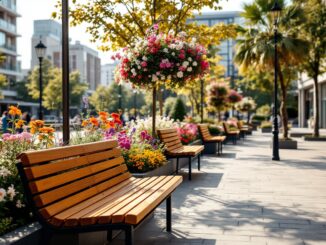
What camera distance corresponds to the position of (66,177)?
4.05 meters

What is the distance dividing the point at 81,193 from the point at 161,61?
4.98m

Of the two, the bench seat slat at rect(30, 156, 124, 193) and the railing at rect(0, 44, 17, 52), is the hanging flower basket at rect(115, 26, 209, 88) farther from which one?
the railing at rect(0, 44, 17, 52)

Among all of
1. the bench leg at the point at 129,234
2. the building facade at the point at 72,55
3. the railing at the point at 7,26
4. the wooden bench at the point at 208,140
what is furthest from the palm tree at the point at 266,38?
the building facade at the point at 72,55

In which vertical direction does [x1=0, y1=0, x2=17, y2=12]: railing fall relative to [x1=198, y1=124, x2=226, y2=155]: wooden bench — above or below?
above

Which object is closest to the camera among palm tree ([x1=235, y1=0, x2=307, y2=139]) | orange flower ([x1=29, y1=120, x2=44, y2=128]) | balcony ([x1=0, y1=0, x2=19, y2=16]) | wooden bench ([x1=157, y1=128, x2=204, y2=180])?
orange flower ([x1=29, y1=120, x2=44, y2=128])

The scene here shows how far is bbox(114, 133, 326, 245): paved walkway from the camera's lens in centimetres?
515

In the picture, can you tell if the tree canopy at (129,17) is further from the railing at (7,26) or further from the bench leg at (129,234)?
the railing at (7,26)

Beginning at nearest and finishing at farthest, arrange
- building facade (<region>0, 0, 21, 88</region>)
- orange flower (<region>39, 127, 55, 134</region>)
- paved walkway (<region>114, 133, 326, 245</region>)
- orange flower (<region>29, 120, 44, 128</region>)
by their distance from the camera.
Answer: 1. paved walkway (<region>114, 133, 326, 245</region>)
2. orange flower (<region>39, 127, 55, 134</region>)
3. orange flower (<region>29, 120, 44, 128</region>)
4. building facade (<region>0, 0, 21, 88</region>)

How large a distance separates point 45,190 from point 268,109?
5623cm

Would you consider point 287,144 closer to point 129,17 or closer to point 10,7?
point 129,17

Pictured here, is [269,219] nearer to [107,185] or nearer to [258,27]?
[107,185]

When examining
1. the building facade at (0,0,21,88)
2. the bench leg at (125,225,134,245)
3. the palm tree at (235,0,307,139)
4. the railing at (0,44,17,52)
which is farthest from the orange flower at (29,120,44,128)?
the railing at (0,44,17,52)

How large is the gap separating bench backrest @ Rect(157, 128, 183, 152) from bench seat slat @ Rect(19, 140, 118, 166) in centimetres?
411

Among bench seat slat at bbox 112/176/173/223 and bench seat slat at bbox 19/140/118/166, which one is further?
bench seat slat at bbox 112/176/173/223
